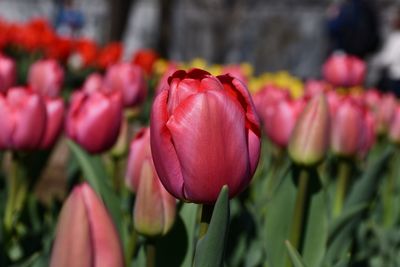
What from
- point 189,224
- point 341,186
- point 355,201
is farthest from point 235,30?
point 189,224

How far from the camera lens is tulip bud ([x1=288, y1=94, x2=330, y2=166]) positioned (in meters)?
1.61

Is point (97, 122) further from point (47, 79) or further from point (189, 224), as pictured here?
point (47, 79)

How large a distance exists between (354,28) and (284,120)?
610 cm

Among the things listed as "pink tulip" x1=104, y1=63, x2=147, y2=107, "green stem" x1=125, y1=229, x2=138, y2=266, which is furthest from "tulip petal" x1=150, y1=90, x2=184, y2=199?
"pink tulip" x1=104, y1=63, x2=147, y2=107

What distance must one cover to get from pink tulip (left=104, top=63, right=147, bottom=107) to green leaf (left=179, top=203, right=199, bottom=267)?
1073 millimetres

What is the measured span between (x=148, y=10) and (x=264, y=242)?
56.9 feet

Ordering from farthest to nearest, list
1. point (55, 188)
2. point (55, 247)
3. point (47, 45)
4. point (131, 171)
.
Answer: point (47, 45) → point (55, 188) → point (131, 171) → point (55, 247)

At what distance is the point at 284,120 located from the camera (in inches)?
87.1

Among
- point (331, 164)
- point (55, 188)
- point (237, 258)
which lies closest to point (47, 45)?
point (55, 188)

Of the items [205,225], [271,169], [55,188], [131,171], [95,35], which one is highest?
[205,225]

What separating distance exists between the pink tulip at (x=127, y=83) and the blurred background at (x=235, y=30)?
956 cm

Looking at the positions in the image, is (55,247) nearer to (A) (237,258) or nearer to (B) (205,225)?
(B) (205,225)

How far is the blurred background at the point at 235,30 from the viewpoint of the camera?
13.2 m

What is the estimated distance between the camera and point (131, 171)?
5.62ft
